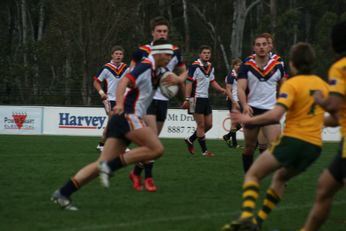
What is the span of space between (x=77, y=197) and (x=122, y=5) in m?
33.6

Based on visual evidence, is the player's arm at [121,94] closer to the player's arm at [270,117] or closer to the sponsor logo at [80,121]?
the player's arm at [270,117]

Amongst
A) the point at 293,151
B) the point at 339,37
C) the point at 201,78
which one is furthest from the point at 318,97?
the point at 201,78

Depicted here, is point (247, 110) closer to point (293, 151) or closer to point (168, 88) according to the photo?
point (168, 88)

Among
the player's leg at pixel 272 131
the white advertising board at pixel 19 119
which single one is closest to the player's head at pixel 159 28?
the player's leg at pixel 272 131

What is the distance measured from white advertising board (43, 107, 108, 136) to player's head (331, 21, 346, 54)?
19.7 metres

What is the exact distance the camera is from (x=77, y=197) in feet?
32.1

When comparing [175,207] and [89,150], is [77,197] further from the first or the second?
[89,150]

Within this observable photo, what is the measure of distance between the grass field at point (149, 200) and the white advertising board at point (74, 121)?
35.3 ft

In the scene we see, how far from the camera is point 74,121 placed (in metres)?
26.3

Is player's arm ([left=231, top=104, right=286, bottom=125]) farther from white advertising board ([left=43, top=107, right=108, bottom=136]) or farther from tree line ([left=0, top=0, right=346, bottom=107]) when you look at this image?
tree line ([left=0, top=0, right=346, bottom=107])

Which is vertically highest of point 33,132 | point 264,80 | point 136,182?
point 264,80

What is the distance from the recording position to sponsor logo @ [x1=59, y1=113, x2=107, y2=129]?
26188 mm

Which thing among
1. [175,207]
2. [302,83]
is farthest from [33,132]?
[302,83]

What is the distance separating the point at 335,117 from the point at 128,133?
2754 millimetres
